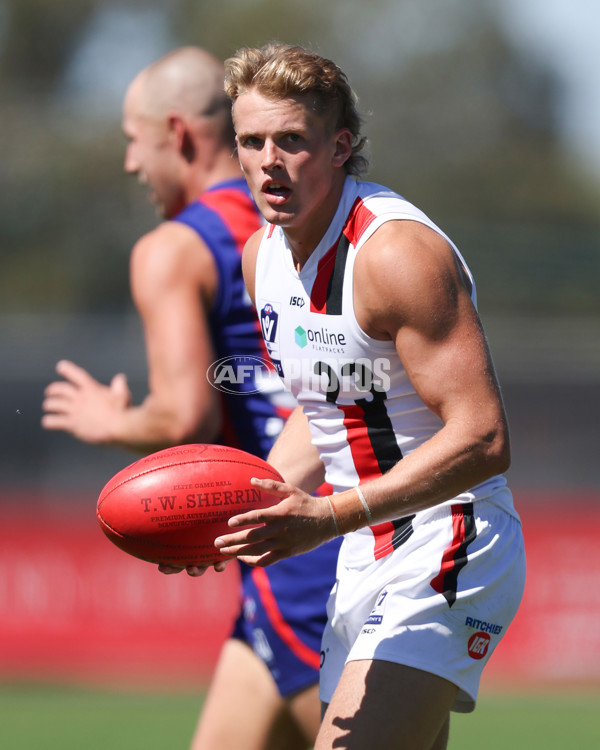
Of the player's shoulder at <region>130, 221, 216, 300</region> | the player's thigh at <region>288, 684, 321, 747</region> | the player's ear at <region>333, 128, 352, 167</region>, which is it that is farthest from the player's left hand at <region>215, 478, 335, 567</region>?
the player's shoulder at <region>130, 221, 216, 300</region>

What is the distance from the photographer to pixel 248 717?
4254 mm

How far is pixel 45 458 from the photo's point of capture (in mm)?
13180

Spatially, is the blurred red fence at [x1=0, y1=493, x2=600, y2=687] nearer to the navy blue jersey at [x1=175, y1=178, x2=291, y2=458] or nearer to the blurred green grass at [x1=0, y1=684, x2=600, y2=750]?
the blurred green grass at [x1=0, y1=684, x2=600, y2=750]

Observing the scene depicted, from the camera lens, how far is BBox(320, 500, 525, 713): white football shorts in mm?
3219

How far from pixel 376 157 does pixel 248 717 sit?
91.6 feet

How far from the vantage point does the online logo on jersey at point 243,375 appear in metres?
4.62

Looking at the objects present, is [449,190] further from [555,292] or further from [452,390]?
[452,390]

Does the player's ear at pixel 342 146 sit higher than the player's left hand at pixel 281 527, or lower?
higher

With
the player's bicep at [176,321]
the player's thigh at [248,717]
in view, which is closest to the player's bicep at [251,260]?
the player's bicep at [176,321]

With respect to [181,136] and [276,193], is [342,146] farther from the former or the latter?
[181,136]

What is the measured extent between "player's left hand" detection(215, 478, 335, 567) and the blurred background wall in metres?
11.1

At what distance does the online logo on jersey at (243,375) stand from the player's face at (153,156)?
3.00ft

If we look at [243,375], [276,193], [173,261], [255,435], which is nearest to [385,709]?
[276,193]

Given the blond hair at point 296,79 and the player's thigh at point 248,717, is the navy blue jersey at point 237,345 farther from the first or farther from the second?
the blond hair at point 296,79
